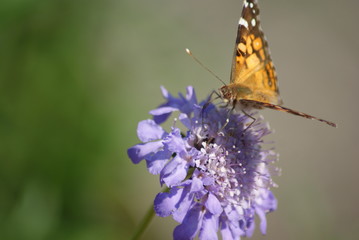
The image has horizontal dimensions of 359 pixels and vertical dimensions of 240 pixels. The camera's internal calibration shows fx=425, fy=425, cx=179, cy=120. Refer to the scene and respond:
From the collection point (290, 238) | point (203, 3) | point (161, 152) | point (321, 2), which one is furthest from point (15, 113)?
point (321, 2)

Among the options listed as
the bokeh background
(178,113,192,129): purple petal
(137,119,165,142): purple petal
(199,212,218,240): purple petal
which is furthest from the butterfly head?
the bokeh background

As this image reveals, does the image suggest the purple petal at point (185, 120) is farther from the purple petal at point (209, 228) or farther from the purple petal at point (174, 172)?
the purple petal at point (209, 228)

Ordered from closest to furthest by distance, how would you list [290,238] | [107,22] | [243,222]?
1. [243,222]
2. [107,22]
3. [290,238]

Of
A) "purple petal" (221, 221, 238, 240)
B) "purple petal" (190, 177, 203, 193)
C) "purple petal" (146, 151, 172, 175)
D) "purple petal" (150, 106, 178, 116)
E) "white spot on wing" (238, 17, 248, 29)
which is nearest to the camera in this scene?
"purple petal" (190, 177, 203, 193)

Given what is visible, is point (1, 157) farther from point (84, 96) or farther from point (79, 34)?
point (79, 34)

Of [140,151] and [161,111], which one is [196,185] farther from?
[161,111]

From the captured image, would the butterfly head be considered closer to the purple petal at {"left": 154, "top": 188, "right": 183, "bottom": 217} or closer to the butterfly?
the butterfly

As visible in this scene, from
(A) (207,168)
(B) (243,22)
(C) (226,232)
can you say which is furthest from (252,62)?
(C) (226,232)
